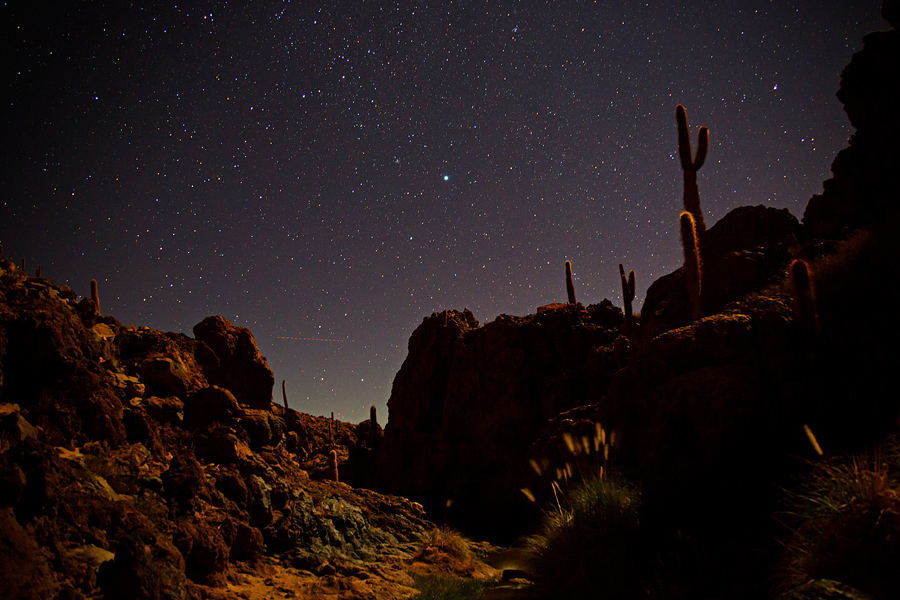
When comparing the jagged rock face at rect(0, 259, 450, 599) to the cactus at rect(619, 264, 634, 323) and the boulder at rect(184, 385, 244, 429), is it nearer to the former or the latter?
the boulder at rect(184, 385, 244, 429)

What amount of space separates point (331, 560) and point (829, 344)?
1241 cm

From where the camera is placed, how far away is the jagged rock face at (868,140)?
11602mm

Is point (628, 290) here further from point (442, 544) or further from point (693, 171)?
point (442, 544)

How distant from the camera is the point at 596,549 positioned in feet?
25.8

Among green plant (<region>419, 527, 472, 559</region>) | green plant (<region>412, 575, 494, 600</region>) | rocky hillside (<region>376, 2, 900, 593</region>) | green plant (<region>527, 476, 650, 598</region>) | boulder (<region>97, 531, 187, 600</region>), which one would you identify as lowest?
green plant (<region>419, 527, 472, 559</region>)

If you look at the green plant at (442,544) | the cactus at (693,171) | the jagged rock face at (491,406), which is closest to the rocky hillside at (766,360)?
the cactus at (693,171)

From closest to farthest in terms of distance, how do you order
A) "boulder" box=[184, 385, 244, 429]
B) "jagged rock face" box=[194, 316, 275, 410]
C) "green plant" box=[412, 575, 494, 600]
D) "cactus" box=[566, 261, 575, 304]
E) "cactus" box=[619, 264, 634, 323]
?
"green plant" box=[412, 575, 494, 600]
"boulder" box=[184, 385, 244, 429]
"cactus" box=[619, 264, 634, 323]
"jagged rock face" box=[194, 316, 275, 410]
"cactus" box=[566, 261, 575, 304]

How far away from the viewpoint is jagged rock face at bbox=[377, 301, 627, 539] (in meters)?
28.7

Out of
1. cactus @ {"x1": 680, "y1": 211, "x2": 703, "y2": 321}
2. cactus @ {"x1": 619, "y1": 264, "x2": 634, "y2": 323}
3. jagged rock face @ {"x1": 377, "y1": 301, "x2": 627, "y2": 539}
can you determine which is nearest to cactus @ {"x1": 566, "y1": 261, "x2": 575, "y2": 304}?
jagged rock face @ {"x1": 377, "y1": 301, "x2": 627, "y2": 539}

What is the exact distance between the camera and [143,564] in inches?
253

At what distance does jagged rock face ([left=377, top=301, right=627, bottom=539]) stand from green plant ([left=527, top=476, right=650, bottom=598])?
17.7 meters

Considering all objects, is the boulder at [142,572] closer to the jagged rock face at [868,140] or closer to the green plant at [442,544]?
the green plant at [442,544]

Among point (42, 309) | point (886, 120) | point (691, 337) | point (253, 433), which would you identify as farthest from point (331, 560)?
point (886, 120)

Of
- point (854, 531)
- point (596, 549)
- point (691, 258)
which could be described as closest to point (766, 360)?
point (854, 531)
